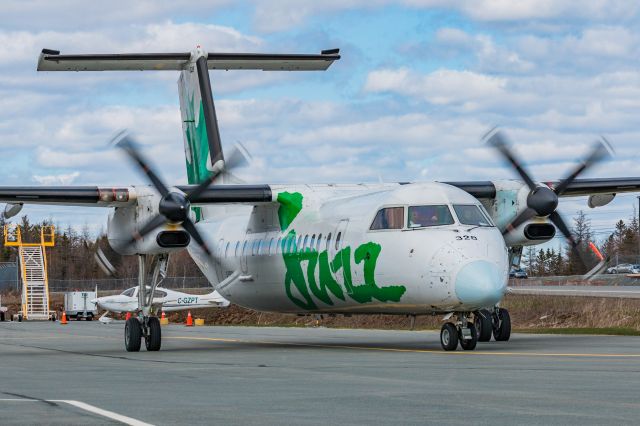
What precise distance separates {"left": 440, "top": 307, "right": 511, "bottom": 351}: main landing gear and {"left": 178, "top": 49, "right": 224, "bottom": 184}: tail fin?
8.93 m

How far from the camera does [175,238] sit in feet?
76.1

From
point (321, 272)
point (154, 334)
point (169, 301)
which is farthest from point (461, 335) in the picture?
point (169, 301)

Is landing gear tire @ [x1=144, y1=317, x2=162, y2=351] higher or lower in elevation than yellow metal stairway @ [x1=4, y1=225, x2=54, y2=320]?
lower

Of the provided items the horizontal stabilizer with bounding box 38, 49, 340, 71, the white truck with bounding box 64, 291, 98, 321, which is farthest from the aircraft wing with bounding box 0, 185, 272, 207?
the white truck with bounding box 64, 291, 98, 321

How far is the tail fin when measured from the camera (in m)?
29.7

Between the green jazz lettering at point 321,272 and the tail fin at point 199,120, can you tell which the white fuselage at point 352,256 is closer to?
the green jazz lettering at point 321,272

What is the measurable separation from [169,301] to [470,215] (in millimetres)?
33280

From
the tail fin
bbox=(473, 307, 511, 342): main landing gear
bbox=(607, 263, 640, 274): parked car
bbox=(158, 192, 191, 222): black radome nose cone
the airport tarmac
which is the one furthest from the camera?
bbox=(607, 263, 640, 274): parked car

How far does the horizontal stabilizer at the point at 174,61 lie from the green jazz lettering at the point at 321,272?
664cm

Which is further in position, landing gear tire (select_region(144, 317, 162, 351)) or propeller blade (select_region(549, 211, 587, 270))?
propeller blade (select_region(549, 211, 587, 270))

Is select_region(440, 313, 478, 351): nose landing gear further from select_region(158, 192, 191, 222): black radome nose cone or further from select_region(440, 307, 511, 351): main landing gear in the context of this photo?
select_region(158, 192, 191, 222): black radome nose cone

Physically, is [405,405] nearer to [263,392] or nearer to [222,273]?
[263,392]

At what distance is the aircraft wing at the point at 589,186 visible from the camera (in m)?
25.3

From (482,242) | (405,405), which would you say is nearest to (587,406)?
(405,405)
